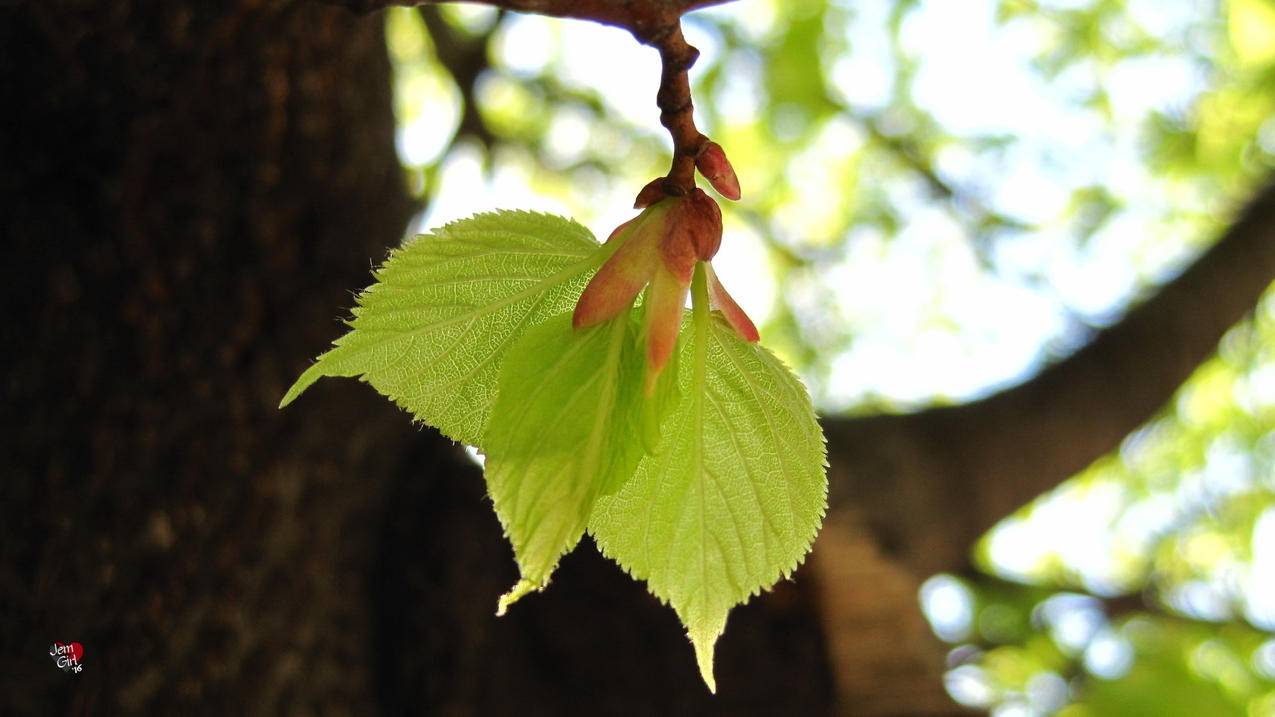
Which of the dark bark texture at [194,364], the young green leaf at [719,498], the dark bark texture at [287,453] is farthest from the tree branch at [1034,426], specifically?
the young green leaf at [719,498]

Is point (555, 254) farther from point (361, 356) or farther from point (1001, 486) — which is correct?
point (1001, 486)

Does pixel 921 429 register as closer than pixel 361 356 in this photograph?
No

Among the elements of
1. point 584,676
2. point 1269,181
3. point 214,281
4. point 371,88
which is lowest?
point 584,676

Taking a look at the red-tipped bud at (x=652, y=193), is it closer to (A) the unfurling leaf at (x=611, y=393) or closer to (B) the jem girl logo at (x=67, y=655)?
(A) the unfurling leaf at (x=611, y=393)

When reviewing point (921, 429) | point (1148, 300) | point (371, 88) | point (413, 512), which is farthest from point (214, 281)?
point (1148, 300)

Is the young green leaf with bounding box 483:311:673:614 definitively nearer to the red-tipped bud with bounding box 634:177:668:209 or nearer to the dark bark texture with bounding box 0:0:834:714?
→ the red-tipped bud with bounding box 634:177:668:209

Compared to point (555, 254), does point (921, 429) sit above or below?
below

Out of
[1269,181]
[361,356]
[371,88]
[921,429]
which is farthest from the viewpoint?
[1269,181]

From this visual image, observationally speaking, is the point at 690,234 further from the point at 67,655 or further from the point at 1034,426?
the point at 1034,426
